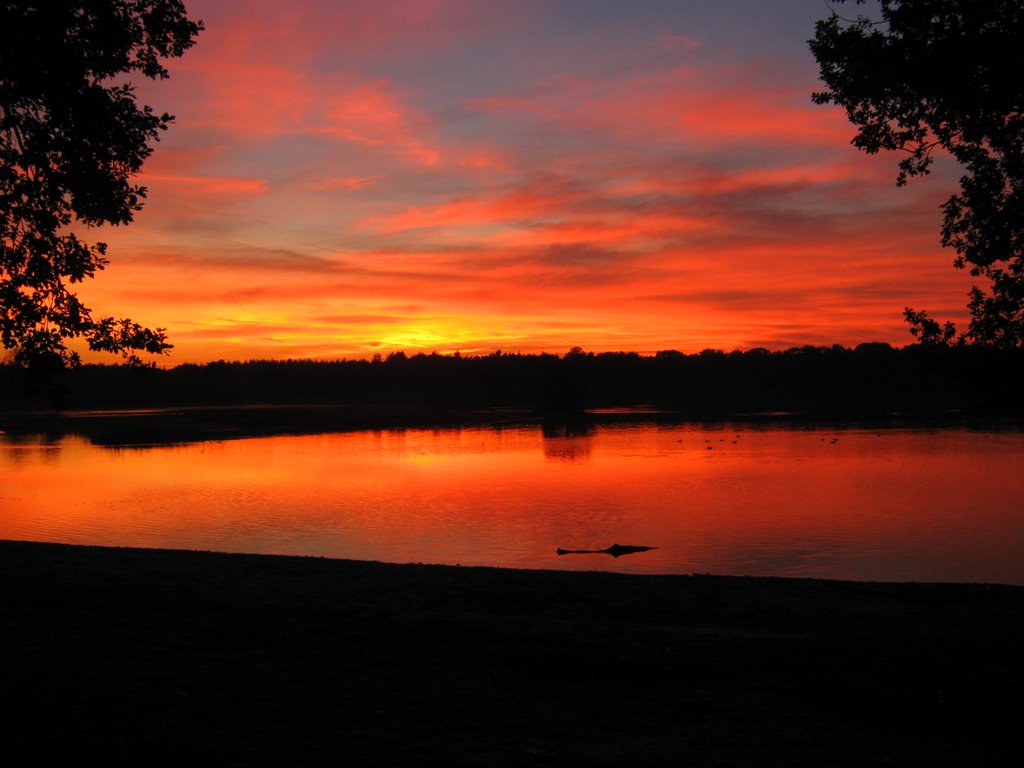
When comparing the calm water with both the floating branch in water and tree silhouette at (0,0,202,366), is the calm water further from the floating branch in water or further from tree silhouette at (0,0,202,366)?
tree silhouette at (0,0,202,366)

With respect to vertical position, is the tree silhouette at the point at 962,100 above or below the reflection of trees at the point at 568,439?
above

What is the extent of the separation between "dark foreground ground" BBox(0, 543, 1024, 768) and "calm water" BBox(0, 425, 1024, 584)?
7.29 metres

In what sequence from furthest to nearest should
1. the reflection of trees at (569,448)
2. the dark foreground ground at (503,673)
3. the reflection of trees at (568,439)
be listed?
the reflection of trees at (568,439)
the reflection of trees at (569,448)
the dark foreground ground at (503,673)

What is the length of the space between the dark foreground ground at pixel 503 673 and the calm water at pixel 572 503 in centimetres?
729

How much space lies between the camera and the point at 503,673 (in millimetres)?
9281

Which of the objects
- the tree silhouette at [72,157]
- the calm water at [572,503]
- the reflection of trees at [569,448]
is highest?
the tree silhouette at [72,157]

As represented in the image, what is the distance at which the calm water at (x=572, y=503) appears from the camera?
22.1 m

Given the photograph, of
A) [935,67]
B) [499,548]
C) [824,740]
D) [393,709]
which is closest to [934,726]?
[824,740]

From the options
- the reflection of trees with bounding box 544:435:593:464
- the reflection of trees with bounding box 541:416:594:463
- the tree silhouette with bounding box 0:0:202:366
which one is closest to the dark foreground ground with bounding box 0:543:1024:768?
the tree silhouette with bounding box 0:0:202:366

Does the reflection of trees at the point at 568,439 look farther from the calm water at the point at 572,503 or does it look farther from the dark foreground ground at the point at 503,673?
the dark foreground ground at the point at 503,673

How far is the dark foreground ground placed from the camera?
721 cm

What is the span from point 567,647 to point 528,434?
6245cm

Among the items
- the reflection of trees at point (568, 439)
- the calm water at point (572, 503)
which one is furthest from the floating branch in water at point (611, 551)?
the reflection of trees at point (568, 439)

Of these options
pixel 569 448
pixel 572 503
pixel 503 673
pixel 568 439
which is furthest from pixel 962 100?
pixel 568 439
